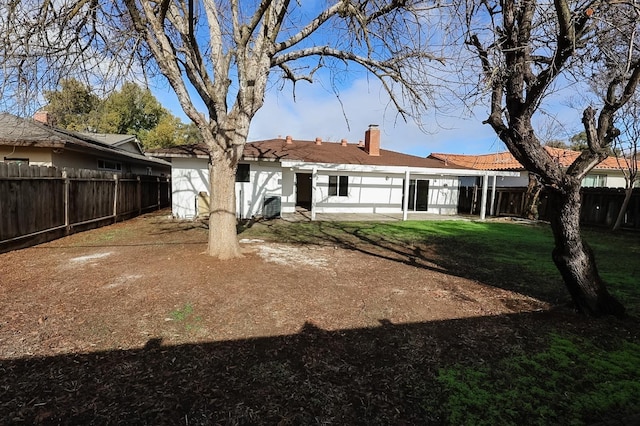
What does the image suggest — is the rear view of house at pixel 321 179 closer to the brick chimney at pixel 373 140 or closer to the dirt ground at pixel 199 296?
the brick chimney at pixel 373 140

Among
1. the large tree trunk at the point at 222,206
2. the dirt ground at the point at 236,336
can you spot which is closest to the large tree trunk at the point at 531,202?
the dirt ground at the point at 236,336

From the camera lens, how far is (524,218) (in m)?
16.9

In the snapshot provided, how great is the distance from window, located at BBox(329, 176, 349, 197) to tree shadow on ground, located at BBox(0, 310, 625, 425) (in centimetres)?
1359

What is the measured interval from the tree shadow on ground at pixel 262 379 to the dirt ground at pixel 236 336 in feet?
0.04

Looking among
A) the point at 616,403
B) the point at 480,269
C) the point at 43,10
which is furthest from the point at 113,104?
the point at 616,403

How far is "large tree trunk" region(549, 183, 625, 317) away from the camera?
4262 millimetres

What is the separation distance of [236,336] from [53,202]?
7.56 m

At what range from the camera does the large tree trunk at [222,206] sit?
656 centimetres

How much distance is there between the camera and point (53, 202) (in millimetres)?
8156

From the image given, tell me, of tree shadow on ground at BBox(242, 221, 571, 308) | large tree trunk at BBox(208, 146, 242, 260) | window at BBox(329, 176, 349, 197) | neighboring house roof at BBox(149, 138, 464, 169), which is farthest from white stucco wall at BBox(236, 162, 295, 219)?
large tree trunk at BBox(208, 146, 242, 260)

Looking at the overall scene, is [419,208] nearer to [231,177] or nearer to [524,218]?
[524,218]

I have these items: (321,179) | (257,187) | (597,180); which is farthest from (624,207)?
(257,187)

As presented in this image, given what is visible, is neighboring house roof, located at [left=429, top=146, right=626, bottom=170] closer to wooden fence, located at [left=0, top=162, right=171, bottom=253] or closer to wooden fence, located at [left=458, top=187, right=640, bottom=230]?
wooden fence, located at [left=458, top=187, right=640, bottom=230]

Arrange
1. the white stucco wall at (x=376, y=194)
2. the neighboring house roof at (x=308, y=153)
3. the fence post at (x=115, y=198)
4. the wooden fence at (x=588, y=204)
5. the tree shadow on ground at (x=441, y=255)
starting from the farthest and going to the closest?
the white stucco wall at (x=376, y=194) < the neighboring house roof at (x=308, y=153) < the wooden fence at (x=588, y=204) < the fence post at (x=115, y=198) < the tree shadow on ground at (x=441, y=255)
